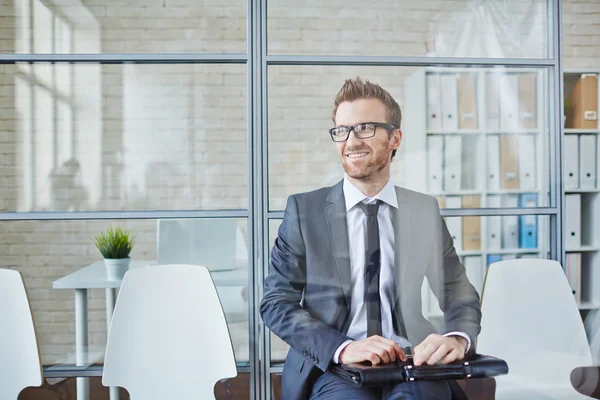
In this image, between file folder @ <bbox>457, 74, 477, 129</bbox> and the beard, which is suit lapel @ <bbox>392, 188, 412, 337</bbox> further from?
file folder @ <bbox>457, 74, 477, 129</bbox>

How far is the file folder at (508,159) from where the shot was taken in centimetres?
253

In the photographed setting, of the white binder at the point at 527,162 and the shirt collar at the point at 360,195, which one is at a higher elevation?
the white binder at the point at 527,162

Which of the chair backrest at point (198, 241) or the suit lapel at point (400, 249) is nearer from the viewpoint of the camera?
the suit lapel at point (400, 249)

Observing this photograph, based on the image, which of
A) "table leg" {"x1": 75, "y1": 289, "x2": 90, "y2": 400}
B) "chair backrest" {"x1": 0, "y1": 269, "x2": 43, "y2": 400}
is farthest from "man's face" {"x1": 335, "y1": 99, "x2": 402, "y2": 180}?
"chair backrest" {"x1": 0, "y1": 269, "x2": 43, "y2": 400}

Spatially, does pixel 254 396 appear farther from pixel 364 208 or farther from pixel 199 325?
pixel 364 208

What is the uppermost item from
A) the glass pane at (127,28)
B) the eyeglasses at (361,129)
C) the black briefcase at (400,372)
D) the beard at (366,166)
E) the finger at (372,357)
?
the glass pane at (127,28)

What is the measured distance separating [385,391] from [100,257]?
145 cm

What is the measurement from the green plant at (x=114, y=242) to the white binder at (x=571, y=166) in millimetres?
2115

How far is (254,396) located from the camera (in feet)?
8.14

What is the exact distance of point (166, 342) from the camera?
221 cm

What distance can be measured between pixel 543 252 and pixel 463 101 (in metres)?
0.84

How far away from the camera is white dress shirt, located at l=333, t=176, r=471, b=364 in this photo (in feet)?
7.18

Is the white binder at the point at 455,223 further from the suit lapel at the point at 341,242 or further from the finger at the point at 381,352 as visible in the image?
the finger at the point at 381,352

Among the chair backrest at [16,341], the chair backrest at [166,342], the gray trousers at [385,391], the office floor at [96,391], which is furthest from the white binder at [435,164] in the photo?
the chair backrest at [16,341]
